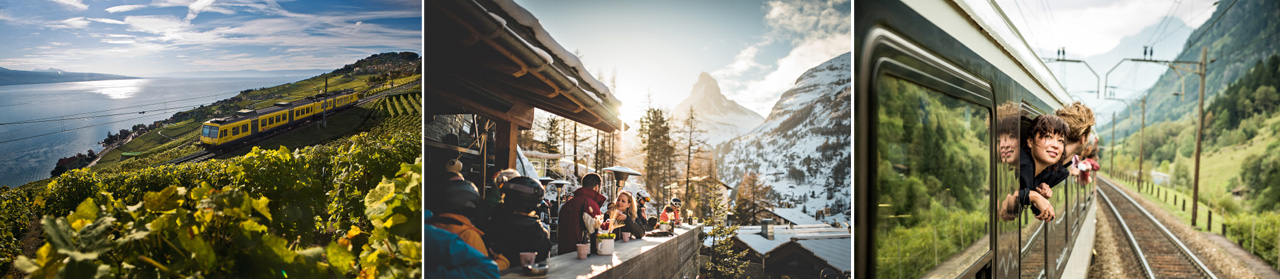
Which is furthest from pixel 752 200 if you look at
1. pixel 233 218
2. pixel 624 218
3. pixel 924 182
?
pixel 233 218

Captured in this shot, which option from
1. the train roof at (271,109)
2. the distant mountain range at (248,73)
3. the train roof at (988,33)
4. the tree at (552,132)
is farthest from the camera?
the train roof at (271,109)

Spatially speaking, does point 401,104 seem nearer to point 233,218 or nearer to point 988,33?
point 233,218

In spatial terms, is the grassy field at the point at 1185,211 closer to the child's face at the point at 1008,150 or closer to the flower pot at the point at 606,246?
the child's face at the point at 1008,150

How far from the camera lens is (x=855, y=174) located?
5.53 feet

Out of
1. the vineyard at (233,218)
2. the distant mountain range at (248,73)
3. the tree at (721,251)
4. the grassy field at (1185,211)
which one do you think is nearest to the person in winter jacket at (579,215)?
the tree at (721,251)

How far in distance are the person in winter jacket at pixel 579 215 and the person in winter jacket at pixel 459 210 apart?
28 centimetres

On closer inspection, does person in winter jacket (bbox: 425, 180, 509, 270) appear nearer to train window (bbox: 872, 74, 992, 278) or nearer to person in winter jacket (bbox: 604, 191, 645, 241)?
person in winter jacket (bbox: 604, 191, 645, 241)

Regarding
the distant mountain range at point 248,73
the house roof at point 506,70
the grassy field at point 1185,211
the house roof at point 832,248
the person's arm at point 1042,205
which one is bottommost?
the grassy field at point 1185,211

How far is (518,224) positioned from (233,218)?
4.28 ft

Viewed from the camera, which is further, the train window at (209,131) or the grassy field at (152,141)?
the train window at (209,131)

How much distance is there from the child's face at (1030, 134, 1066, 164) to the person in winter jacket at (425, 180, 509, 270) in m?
2.15

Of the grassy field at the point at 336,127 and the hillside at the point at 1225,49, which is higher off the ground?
Result: the hillside at the point at 1225,49

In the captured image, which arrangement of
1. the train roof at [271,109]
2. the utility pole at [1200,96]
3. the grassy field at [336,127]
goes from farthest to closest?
the utility pole at [1200,96] < the grassy field at [336,127] < the train roof at [271,109]

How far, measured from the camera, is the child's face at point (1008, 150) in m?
2.28
